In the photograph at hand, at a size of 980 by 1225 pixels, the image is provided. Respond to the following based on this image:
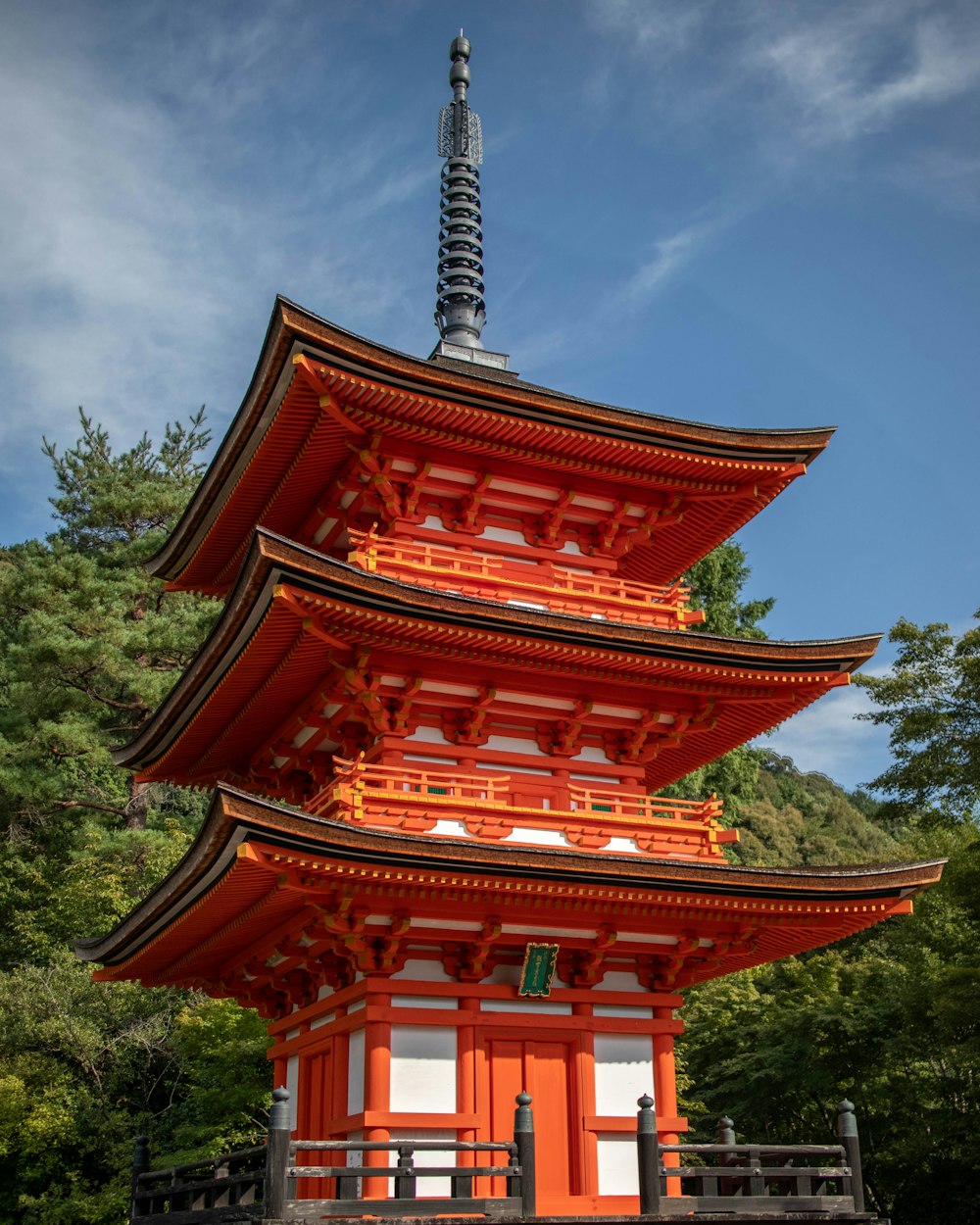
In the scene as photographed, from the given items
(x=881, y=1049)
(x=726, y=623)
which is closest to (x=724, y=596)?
(x=726, y=623)

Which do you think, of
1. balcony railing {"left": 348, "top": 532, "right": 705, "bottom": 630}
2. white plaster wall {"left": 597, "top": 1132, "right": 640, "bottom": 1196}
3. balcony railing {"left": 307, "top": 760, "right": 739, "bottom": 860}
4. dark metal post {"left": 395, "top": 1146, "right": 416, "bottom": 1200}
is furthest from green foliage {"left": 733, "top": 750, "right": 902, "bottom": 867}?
dark metal post {"left": 395, "top": 1146, "right": 416, "bottom": 1200}

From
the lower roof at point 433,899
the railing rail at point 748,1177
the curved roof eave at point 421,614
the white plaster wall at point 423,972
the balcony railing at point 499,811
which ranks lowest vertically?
the railing rail at point 748,1177

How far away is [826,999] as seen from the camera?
30844mm

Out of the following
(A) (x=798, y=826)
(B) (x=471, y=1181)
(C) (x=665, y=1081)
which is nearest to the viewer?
(B) (x=471, y=1181)

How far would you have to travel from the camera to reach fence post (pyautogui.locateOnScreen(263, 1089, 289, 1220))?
11.2 meters

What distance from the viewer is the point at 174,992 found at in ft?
98.9

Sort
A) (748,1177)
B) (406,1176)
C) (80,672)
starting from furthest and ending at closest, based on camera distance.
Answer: (80,672), (748,1177), (406,1176)

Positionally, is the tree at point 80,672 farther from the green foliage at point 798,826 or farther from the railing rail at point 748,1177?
the railing rail at point 748,1177

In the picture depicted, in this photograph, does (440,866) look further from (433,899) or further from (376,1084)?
(376,1084)

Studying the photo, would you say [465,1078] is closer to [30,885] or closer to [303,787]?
[303,787]

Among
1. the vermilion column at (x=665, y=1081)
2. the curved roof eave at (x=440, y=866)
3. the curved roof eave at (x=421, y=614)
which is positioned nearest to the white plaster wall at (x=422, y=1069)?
the curved roof eave at (x=440, y=866)

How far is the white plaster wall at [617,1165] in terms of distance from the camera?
15.0 m

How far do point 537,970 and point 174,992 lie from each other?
57.9 ft

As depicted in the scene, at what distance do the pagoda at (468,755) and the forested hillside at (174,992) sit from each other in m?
10.8
